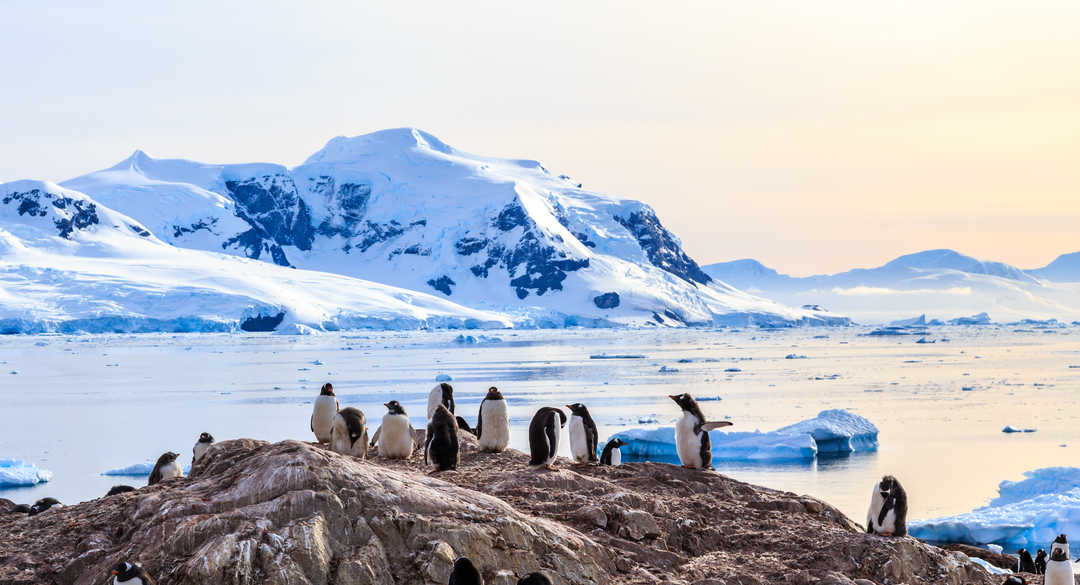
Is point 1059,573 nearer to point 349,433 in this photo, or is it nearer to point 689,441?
point 689,441

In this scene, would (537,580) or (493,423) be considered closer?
(537,580)

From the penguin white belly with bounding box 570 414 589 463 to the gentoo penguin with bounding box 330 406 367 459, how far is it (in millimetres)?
2581

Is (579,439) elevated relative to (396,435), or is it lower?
lower

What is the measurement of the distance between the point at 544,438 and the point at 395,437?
5.90 feet

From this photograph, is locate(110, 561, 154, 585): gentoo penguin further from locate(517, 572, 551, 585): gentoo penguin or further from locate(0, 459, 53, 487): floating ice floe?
locate(0, 459, 53, 487): floating ice floe

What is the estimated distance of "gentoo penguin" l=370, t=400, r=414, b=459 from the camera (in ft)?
38.5

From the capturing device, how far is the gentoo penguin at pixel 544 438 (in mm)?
10914

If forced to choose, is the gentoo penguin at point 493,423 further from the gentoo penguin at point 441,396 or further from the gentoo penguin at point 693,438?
the gentoo penguin at point 693,438

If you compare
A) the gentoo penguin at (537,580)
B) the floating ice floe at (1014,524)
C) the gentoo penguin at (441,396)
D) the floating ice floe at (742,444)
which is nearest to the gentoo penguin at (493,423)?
the gentoo penguin at (441,396)

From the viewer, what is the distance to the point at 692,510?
10281mm

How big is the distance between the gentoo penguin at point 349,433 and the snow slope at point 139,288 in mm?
99871

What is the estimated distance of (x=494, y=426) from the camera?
12578mm

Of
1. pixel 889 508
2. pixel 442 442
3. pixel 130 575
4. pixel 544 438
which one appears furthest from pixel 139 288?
pixel 130 575

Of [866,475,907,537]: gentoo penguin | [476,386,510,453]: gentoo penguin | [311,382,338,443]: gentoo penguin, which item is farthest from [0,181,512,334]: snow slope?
[866,475,907,537]: gentoo penguin
